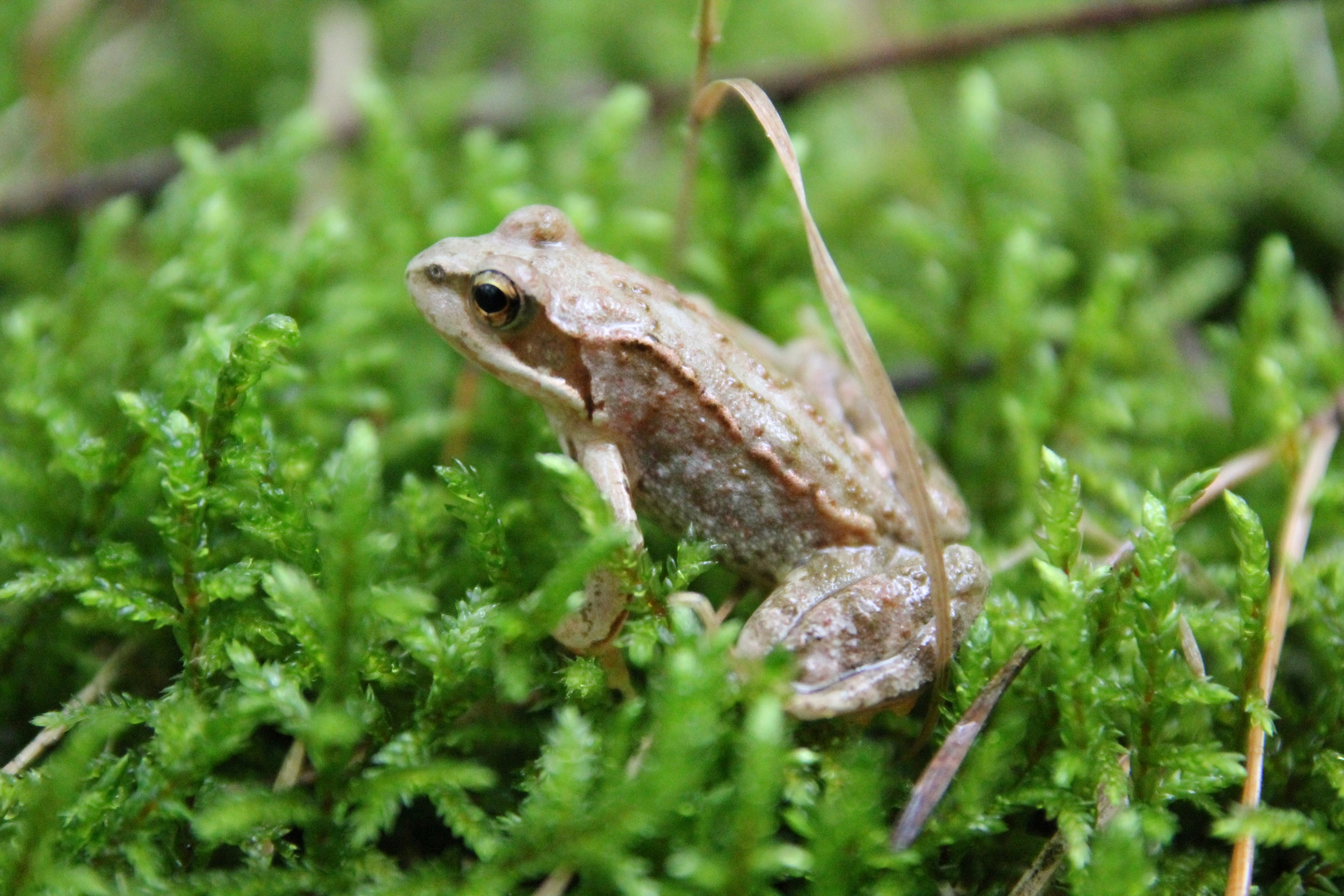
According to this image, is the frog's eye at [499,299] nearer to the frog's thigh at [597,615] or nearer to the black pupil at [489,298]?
the black pupil at [489,298]

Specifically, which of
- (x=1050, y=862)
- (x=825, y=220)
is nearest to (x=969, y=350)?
(x=825, y=220)

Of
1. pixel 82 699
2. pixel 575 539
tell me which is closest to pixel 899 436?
pixel 575 539

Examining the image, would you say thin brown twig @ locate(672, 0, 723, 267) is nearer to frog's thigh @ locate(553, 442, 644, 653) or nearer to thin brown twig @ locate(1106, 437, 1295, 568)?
frog's thigh @ locate(553, 442, 644, 653)

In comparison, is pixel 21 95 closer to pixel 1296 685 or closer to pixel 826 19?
pixel 826 19

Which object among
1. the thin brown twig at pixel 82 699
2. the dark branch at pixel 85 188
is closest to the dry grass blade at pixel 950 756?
the thin brown twig at pixel 82 699

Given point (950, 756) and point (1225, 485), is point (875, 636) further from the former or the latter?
point (1225, 485)

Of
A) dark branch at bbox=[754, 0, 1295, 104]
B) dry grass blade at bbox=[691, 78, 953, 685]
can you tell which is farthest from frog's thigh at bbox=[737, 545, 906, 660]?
dark branch at bbox=[754, 0, 1295, 104]
